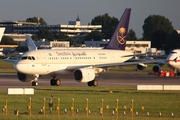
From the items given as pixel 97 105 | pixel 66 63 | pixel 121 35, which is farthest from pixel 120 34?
pixel 97 105

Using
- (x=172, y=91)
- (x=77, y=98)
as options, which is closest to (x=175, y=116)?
(x=77, y=98)

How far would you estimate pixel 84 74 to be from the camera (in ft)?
138

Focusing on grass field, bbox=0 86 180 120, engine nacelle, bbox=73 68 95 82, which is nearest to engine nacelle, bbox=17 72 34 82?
engine nacelle, bbox=73 68 95 82

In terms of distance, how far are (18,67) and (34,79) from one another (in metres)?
3.82

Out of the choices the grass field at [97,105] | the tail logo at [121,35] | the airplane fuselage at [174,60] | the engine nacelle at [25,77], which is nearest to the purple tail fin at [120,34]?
the tail logo at [121,35]

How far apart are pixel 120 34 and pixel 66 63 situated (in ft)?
37.9

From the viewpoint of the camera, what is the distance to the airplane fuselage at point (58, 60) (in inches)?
1667

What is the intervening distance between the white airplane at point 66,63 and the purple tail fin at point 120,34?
147 cm

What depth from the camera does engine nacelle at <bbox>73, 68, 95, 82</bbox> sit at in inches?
1652

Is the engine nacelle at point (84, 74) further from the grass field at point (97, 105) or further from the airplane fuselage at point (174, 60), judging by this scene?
the airplane fuselage at point (174, 60)

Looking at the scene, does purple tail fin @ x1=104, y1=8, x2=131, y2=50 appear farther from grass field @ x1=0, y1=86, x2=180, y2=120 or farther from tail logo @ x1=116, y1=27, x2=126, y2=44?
grass field @ x1=0, y1=86, x2=180, y2=120

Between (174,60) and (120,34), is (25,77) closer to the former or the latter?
(120,34)

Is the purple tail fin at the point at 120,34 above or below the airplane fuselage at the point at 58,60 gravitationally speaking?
above

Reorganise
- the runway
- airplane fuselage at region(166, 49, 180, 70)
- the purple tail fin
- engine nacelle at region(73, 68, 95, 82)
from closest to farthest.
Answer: engine nacelle at region(73, 68, 95, 82) → the runway → the purple tail fin → airplane fuselage at region(166, 49, 180, 70)
